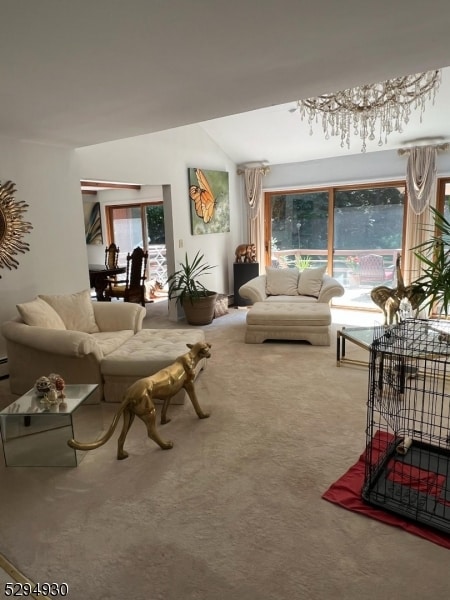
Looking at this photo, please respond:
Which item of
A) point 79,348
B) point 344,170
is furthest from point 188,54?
point 344,170

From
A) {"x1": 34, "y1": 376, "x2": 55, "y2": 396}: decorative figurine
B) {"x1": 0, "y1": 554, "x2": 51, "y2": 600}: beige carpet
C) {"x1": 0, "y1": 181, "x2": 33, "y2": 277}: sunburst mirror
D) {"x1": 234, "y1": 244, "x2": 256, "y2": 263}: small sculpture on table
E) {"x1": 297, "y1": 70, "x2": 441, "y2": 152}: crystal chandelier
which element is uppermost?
{"x1": 297, "y1": 70, "x2": 441, "y2": 152}: crystal chandelier

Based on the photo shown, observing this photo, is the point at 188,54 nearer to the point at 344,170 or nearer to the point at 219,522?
the point at 219,522

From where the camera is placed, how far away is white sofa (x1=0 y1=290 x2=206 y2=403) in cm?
323

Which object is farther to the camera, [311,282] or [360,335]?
[311,282]

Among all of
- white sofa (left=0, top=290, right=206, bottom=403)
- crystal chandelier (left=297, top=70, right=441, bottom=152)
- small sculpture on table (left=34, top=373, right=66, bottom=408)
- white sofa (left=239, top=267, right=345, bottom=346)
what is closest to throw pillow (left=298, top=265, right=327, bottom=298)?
white sofa (left=239, top=267, right=345, bottom=346)

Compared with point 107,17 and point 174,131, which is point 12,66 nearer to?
point 107,17

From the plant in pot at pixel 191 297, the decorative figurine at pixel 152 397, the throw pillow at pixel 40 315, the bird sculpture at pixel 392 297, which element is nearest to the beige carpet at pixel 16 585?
the decorative figurine at pixel 152 397

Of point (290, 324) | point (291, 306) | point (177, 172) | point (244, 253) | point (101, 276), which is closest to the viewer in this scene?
point (290, 324)

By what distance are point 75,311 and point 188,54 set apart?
99.5 inches

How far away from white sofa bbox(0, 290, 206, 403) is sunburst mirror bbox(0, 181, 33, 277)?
1.83 feet

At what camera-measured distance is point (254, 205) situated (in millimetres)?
7188

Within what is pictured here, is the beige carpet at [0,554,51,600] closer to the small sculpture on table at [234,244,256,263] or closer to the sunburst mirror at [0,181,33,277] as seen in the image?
the sunburst mirror at [0,181,33,277]

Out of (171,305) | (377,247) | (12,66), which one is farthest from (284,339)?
(12,66)

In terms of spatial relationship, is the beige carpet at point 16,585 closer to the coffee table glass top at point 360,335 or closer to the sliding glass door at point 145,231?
the coffee table glass top at point 360,335
